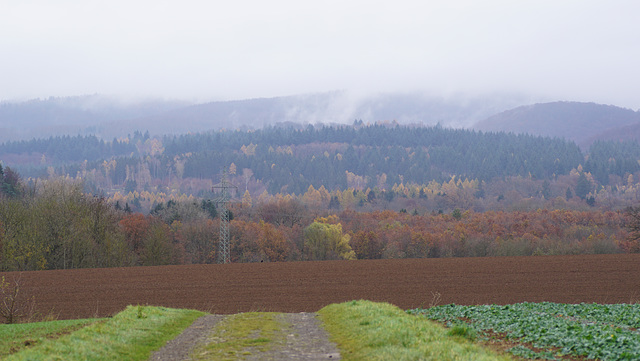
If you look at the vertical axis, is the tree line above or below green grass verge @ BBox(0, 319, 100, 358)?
below

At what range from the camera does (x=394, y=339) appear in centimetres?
1728

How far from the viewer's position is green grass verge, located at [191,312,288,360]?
1723 cm

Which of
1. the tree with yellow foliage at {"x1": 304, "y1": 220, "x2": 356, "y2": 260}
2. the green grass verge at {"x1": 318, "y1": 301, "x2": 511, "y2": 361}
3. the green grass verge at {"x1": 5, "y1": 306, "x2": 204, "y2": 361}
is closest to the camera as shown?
the green grass verge at {"x1": 318, "y1": 301, "x2": 511, "y2": 361}

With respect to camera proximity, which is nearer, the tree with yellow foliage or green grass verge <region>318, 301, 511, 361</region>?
green grass verge <region>318, 301, 511, 361</region>

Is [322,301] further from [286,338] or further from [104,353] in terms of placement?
[104,353]

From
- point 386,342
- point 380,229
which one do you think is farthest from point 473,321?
point 380,229

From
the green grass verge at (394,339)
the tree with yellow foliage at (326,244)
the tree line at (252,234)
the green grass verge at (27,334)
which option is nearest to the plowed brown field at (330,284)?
the tree line at (252,234)

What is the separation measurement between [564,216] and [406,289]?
11467cm

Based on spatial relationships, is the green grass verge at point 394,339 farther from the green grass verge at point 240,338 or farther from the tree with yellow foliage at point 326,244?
the tree with yellow foliage at point 326,244

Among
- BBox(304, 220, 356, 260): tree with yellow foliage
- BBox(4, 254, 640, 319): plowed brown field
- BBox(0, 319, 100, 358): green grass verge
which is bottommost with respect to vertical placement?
BBox(304, 220, 356, 260): tree with yellow foliage

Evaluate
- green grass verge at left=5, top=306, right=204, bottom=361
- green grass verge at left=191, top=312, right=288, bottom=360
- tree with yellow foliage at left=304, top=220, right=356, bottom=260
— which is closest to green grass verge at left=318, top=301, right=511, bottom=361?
green grass verge at left=191, top=312, right=288, bottom=360

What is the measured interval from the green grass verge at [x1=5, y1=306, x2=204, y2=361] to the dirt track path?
0.49 metres

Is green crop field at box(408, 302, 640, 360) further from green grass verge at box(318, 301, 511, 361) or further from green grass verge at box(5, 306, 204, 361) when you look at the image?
green grass verge at box(5, 306, 204, 361)

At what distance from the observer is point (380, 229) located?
14412 centimetres
